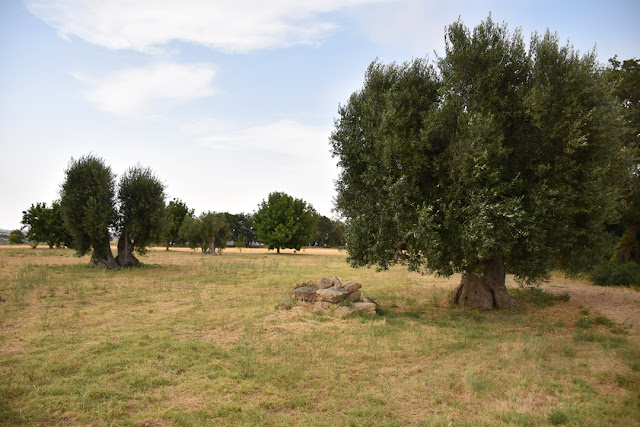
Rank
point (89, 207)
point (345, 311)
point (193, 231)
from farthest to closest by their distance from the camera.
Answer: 1. point (193, 231)
2. point (89, 207)
3. point (345, 311)

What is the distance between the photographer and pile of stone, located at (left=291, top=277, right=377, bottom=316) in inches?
625

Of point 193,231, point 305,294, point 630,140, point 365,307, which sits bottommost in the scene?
point 365,307

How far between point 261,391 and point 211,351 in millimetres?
2976

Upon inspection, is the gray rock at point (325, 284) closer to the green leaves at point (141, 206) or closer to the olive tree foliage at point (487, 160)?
the olive tree foliage at point (487, 160)

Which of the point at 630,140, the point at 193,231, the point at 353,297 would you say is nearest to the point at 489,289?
the point at 353,297

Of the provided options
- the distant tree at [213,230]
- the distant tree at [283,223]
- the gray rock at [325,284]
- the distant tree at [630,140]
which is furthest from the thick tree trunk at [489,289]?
the distant tree at [283,223]

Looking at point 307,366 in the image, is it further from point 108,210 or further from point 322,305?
point 108,210

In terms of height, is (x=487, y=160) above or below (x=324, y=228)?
below

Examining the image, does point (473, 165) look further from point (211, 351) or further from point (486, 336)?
point (211, 351)

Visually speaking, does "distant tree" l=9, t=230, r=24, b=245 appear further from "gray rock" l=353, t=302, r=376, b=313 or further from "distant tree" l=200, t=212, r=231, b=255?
"gray rock" l=353, t=302, r=376, b=313

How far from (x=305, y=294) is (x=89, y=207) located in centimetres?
2383

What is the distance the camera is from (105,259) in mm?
33594

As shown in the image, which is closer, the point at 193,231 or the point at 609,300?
the point at 609,300

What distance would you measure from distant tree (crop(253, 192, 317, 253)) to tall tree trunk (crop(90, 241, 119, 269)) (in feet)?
155
